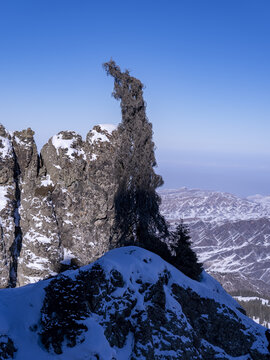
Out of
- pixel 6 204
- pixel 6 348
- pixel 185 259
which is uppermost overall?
pixel 6 204

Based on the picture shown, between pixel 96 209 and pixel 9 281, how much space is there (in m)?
12.6

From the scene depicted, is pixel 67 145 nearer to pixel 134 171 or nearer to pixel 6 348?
pixel 134 171

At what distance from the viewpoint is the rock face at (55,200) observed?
3622cm

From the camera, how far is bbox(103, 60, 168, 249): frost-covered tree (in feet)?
81.9

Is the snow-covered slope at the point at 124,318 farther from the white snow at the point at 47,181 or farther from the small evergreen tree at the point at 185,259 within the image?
the white snow at the point at 47,181

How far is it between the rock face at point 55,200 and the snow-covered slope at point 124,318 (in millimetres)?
24276

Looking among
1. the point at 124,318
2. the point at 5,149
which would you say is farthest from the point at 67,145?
the point at 124,318

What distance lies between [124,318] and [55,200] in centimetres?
2978

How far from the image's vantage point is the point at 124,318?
11.2 m

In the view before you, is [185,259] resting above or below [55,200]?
below

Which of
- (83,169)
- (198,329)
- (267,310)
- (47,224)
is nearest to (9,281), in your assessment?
(47,224)

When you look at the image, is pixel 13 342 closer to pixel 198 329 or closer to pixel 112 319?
pixel 112 319

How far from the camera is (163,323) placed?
1208cm

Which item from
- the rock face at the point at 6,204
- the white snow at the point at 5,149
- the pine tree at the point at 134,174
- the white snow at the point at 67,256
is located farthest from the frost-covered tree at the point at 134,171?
the white snow at the point at 5,149
